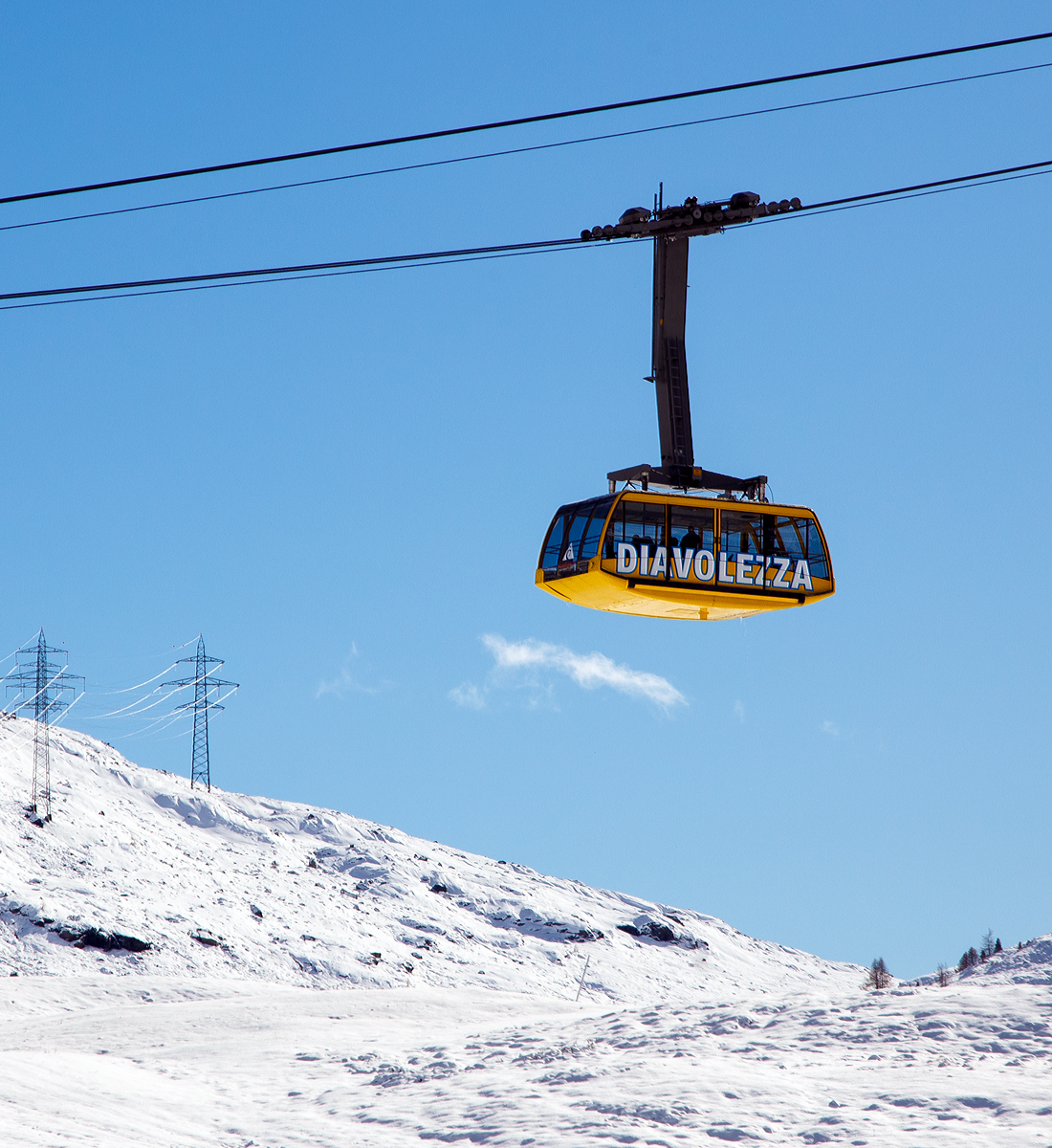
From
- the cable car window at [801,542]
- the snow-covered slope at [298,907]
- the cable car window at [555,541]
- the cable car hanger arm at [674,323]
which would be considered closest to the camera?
the cable car hanger arm at [674,323]

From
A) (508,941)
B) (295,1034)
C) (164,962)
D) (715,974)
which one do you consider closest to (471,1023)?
(295,1034)

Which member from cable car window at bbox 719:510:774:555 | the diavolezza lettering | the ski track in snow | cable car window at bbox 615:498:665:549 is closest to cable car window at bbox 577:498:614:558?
cable car window at bbox 615:498:665:549

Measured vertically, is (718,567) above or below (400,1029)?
above

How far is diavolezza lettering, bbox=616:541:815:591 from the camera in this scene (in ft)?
78.3

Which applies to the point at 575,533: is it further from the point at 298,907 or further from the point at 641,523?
the point at 298,907

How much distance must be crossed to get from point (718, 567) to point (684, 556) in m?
0.68

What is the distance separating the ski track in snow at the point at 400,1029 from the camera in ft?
73.8

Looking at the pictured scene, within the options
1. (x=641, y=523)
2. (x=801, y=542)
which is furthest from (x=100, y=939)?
(x=801, y=542)

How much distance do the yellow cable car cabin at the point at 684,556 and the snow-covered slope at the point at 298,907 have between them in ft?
114

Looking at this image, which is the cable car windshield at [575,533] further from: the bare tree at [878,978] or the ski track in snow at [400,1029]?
the bare tree at [878,978]

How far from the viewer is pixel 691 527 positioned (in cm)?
2430

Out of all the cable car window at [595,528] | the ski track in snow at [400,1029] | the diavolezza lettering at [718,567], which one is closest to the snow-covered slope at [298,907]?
the ski track in snow at [400,1029]

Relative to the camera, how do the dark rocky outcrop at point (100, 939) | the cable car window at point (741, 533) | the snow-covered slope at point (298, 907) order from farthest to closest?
1. the snow-covered slope at point (298, 907)
2. the dark rocky outcrop at point (100, 939)
3. the cable car window at point (741, 533)

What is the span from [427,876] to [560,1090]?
187 ft
